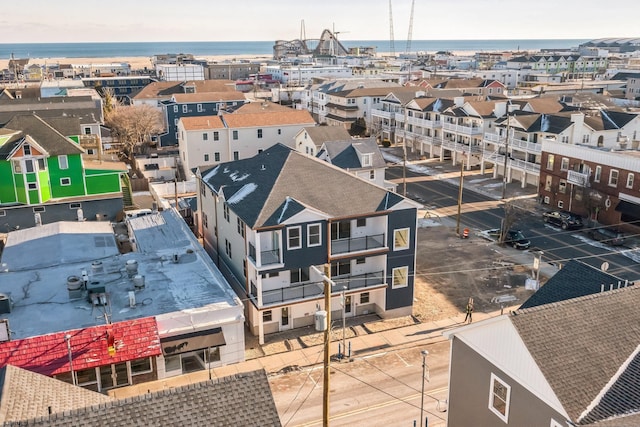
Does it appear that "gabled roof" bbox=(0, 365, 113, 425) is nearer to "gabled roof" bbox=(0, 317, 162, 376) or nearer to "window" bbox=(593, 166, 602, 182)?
"gabled roof" bbox=(0, 317, 162, 376)

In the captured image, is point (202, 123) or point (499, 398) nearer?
point (499, 398)

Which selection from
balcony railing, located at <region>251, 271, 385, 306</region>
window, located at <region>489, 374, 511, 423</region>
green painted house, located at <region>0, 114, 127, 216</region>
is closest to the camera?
window, located at <region>489, 374, 511, 423</region>

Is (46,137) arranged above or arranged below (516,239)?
above

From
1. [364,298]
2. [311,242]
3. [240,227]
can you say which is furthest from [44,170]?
[364,298]

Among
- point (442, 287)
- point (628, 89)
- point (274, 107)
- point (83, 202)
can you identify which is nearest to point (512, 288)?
point (442, 287)

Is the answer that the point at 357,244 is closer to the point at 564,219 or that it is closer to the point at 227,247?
the point at 227,247

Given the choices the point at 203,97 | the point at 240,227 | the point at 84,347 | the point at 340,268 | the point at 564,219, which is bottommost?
the point at 564,219

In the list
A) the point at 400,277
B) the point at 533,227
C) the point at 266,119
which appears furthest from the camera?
the point at 266,119

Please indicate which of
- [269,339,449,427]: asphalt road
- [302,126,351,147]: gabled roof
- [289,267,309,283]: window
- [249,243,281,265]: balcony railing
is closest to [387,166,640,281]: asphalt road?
[302,126,351,147]: gabled roof
